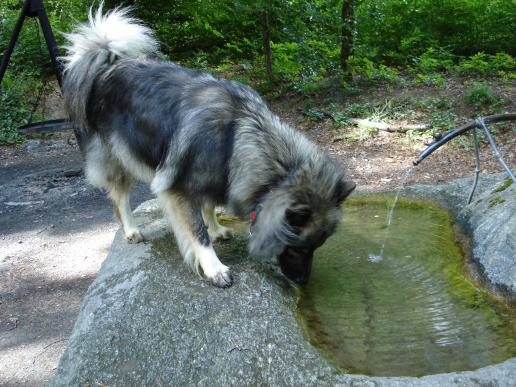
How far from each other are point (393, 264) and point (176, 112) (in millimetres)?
1722

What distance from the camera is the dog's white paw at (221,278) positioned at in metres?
3.02

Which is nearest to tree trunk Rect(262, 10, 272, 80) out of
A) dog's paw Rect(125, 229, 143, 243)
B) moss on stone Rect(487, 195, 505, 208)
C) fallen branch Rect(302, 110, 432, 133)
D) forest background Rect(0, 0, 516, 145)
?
forest background Rect(0, 0, 516, 145)

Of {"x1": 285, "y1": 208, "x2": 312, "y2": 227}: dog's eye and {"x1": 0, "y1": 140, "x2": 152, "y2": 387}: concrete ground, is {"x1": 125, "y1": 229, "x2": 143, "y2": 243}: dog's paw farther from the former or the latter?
{"x1": 285, "y1": 208, "x2": 312, "y2": 227}: dog's eye

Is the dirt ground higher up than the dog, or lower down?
lower down

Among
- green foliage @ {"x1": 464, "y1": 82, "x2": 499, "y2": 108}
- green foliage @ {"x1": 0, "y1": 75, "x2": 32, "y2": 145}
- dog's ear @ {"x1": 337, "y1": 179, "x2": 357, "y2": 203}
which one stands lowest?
green foliage @ {"x1": 0, "y1": 75, "x2": 32, "y2": 145}

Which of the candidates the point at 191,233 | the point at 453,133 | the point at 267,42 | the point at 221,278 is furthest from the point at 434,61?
the point at 221,278

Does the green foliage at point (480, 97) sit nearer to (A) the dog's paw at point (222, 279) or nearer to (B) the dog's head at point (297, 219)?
(B) the dog's head at point (297, 219)

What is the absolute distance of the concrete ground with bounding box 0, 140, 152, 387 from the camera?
365cm

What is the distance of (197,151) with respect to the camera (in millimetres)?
3141

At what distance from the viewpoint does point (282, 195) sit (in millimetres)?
2916

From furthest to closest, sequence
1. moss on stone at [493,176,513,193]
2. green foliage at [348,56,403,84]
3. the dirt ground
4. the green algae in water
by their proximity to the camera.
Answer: green foliage at [348,56,403,84]
the dirt ground
moss on stone at [493,176,513,193]
the green algae in water

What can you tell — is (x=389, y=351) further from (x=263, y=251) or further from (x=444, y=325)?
(x=263, y=251)

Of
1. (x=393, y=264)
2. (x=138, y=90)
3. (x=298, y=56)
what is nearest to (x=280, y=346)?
(x=393, y=264)

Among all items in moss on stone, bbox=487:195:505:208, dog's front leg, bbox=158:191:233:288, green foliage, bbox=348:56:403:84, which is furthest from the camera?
green foliage, bbox=348:56:403:84
